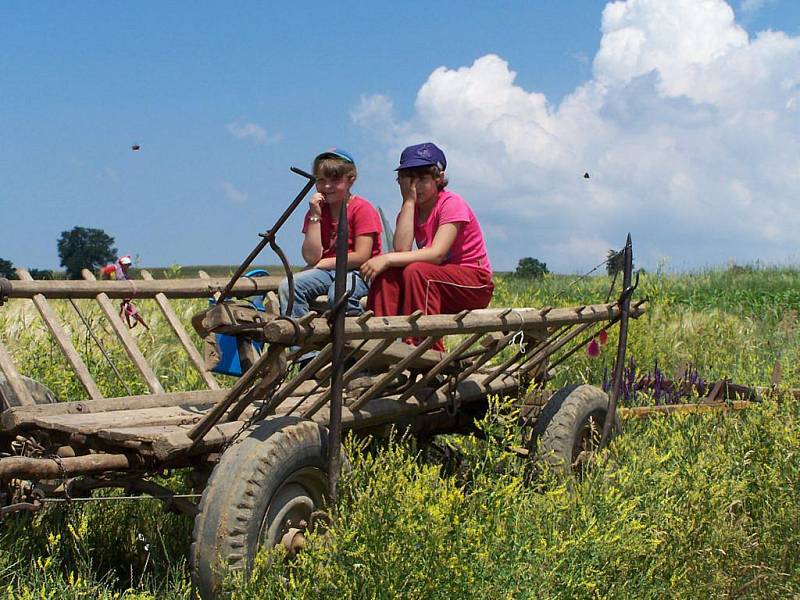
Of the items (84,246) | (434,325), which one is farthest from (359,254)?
(84,246)

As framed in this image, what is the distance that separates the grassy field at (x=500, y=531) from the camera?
10.8 feet

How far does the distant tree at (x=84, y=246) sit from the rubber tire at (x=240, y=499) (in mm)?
30446

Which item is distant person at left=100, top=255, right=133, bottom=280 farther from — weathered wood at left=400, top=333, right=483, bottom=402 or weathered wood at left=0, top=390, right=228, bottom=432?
weathered wood at left=400, top=333, right=483, bottom=402

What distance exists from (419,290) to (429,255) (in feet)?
0.84

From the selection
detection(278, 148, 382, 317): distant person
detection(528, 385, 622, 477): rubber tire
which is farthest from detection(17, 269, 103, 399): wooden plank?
detection(528, 385, 622, 477): rubber tire

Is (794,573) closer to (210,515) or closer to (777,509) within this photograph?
(777,509)

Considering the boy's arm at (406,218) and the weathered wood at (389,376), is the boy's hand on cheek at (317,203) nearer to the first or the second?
the boy's arm at (406,218)

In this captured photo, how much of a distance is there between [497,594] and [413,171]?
271 centimetres

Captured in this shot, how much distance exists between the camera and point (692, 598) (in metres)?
4.12

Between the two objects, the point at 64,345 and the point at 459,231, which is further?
the point at 459,231

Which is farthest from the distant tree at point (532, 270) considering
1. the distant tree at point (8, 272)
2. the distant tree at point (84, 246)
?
the distant tree at point (84, 246)

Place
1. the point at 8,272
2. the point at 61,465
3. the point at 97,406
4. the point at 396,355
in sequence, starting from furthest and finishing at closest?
the point at 8,272 → the point at 97,406 → the point at 396,355 → the point at 61,465

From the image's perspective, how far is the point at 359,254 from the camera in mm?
5324

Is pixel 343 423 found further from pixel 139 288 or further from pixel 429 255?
pixel 139 288
